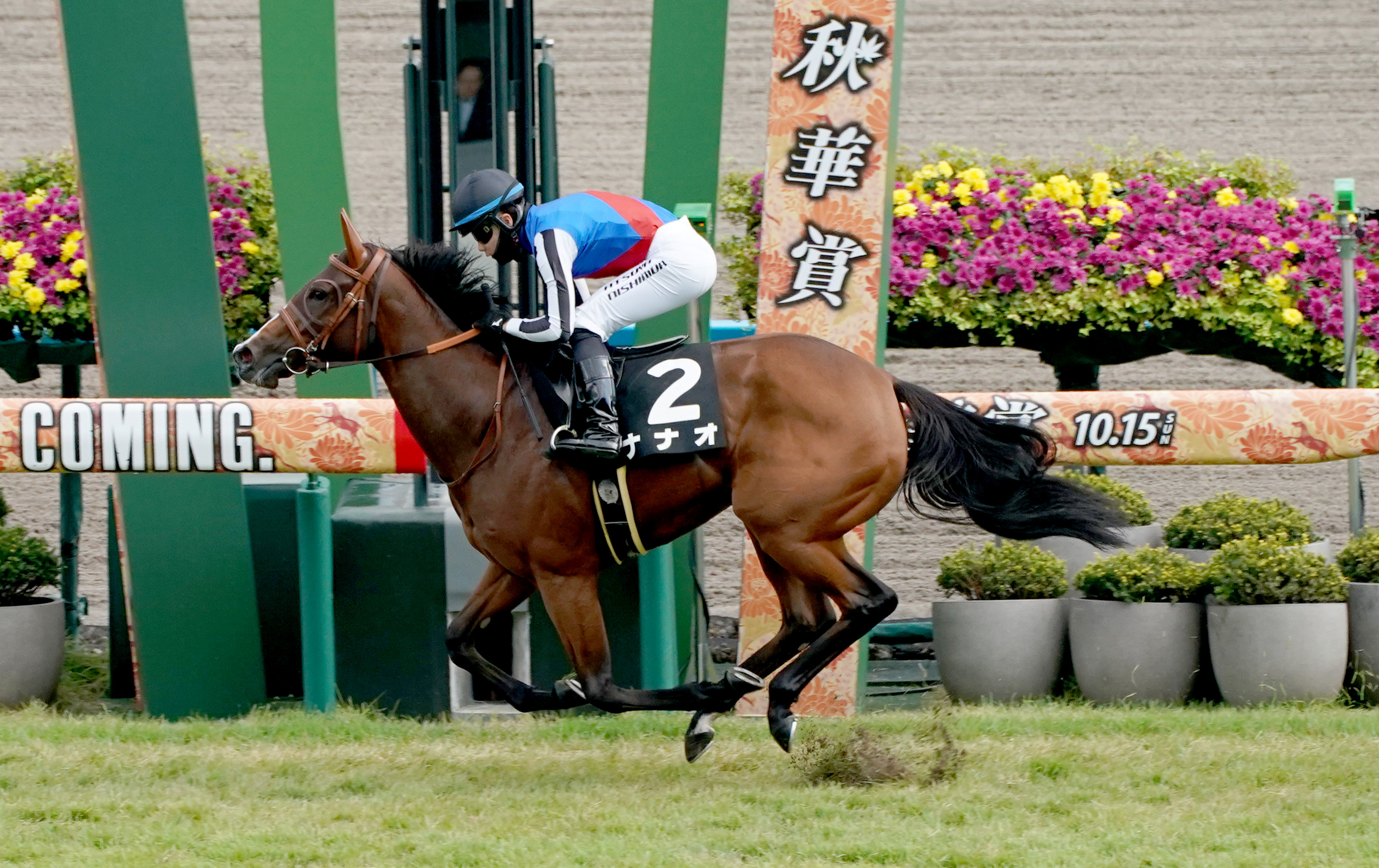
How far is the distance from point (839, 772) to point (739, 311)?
4.64m

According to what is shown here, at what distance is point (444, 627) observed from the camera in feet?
18.8

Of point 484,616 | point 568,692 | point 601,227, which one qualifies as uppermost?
point 601,227

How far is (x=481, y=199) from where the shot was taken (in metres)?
4.46

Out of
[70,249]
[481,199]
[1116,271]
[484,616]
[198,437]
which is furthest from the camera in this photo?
[1116,271]

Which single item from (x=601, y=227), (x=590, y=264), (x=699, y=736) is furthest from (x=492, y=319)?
(x=699, y=736)

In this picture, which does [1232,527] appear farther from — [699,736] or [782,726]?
[699,736]

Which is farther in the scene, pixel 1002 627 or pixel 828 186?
pixel 1002 627

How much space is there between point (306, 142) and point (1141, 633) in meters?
4.42

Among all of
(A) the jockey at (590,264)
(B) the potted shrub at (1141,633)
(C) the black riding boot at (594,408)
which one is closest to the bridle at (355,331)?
(A) the jockey at (590,264)

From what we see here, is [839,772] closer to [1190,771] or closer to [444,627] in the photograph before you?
[1190,771]

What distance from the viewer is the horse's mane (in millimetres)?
4738

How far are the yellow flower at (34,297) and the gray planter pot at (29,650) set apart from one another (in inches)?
64.0

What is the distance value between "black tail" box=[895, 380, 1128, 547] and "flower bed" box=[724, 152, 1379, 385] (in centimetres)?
235

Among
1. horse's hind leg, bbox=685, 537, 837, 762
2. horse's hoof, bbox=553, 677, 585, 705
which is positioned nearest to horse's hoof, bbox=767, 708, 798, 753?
horse's hind leg, bbox=685, 537, 837, 762
